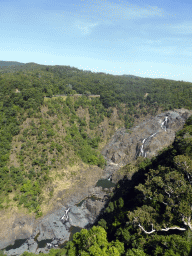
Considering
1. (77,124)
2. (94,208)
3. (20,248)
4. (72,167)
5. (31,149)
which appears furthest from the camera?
(77,124)

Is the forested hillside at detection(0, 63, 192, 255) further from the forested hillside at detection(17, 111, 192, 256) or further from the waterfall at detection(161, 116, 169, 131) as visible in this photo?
the waterfall at detection(161, 116, 169, 131)

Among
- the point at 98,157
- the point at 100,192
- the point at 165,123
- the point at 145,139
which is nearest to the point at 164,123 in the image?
the point at 165,123

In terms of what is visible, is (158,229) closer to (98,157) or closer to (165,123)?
(98,157)

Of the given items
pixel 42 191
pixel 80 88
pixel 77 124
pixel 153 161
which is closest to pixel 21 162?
pixel 42 191

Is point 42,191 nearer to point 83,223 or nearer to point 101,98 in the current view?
point 83,223

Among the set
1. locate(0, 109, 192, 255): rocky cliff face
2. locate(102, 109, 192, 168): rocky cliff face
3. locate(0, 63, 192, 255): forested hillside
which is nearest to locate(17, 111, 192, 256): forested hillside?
locate(0, 63, 192, 255): forested hillside

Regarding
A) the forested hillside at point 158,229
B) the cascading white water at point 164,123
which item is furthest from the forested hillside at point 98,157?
the cascading white water at point 164,123
